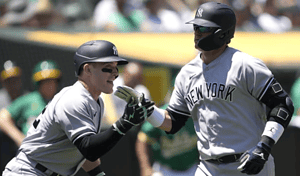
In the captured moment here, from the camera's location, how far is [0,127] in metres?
6.19

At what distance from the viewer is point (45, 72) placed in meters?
6.14

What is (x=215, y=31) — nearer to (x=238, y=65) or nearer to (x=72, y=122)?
(x=238, y=65)

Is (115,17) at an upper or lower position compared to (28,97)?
upper

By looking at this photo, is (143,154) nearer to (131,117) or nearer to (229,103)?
(229,103)

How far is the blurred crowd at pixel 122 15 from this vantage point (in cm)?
777

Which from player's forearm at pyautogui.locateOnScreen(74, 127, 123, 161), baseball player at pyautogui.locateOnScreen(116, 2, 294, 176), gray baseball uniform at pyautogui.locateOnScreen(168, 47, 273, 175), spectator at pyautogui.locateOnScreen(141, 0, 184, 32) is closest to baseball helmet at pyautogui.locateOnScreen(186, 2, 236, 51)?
baseball player at pyautogui.locateOnScreen(116, 2, 294, 176)

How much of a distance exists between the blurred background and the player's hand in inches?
119

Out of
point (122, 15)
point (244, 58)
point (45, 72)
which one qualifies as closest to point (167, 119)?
point (244, 58)

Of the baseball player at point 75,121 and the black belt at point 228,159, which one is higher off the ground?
the baseball player at point 75,121

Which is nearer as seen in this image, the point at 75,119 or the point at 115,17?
the point at 75,119

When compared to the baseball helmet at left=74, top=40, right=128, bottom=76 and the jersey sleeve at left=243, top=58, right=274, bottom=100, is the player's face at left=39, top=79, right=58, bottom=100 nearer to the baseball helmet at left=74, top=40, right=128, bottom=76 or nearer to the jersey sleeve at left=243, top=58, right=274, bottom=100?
the baseball helmet at left=74, top=40, right=128, bottom=76

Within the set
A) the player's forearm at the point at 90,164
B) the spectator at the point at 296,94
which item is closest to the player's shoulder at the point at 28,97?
the player's forearm at the point at 90,164

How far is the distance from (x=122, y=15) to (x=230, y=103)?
476cm

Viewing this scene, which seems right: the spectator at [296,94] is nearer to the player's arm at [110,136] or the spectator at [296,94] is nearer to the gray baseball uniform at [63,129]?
the gray baseball uniform at [63,129]
